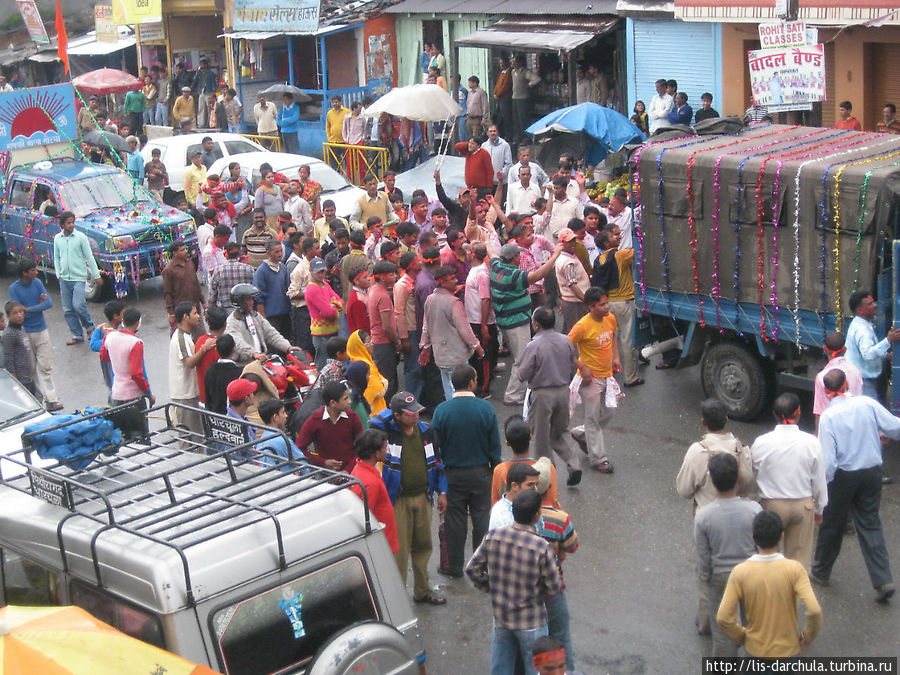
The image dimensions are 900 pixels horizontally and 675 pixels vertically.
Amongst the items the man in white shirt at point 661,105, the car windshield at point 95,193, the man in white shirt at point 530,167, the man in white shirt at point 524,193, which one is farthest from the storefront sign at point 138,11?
the man in white shirt at point 524,193

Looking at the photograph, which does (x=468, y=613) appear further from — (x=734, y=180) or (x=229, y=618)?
(x=734, y=180)

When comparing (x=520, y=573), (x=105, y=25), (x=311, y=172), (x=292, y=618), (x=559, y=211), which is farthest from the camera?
(x=105, y=25)

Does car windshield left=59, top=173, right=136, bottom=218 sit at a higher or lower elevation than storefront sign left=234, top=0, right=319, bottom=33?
lower

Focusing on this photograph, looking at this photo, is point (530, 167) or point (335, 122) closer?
point (530, 167)

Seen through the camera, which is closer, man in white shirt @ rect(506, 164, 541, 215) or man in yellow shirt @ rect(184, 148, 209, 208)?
man in white shirt @ rect(506, 164, 541, 215)

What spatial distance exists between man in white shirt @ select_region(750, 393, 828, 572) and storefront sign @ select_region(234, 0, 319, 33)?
780 inches

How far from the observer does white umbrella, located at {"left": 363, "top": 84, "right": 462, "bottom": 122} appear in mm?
19453

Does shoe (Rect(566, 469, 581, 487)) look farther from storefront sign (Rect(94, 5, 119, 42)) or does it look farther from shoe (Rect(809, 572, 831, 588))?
storefront sign (Rect(94, 5, 119, 42))

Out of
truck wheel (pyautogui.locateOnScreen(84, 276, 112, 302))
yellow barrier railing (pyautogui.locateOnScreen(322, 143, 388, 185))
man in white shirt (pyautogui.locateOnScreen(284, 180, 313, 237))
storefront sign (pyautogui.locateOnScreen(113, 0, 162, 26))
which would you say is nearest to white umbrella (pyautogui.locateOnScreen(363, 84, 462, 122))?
yellow barrier railing (pyautogui.locateOnScreen(322, 143, 388, 185))

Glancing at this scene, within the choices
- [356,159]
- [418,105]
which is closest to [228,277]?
[418,105]

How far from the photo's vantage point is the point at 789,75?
12.5 meters

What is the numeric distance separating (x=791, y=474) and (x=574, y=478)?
2821 mm

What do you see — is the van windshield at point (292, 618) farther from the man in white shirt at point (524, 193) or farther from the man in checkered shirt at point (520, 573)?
the man in white shirt at point (524, 193)

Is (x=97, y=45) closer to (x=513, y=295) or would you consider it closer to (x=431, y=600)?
(x=513, y=295)
